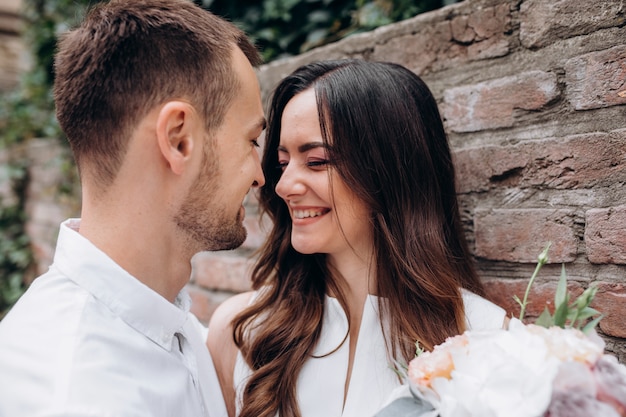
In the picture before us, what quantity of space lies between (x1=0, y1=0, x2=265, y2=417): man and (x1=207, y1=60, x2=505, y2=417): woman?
0.19 meters

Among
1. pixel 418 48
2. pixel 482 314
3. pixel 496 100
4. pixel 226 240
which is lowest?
pixel 482 314

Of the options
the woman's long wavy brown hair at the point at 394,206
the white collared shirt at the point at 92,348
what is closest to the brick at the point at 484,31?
the woman's long wavy brown hair at the point at 394,206

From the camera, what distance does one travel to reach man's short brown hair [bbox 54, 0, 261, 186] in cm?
122

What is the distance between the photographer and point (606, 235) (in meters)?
1.22

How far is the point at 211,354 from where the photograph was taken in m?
1.71

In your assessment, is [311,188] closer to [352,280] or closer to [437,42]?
[352,280]

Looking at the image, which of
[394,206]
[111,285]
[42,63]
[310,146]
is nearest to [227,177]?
[310,146]

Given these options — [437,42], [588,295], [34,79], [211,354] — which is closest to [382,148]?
[437,42]

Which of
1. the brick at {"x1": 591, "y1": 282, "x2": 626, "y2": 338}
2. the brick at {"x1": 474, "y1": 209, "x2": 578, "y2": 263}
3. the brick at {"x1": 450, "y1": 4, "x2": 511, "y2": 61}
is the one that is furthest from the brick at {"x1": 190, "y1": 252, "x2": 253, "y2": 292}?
the brick at {"x1": 591, "y1": 282, "x2": 626, "y2": 338}

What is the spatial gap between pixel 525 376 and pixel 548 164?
753mm

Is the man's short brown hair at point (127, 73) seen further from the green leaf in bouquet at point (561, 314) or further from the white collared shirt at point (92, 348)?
the green leaf in bouquet at point (561, 314)

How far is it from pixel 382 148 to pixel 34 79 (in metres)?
3.52

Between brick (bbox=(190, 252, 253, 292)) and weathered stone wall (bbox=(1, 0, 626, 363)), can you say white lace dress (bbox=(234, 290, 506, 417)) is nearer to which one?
weathered stone wall (bbox=(1, 0, 626, 363))

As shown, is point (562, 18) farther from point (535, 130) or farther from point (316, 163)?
point (316, 163)
